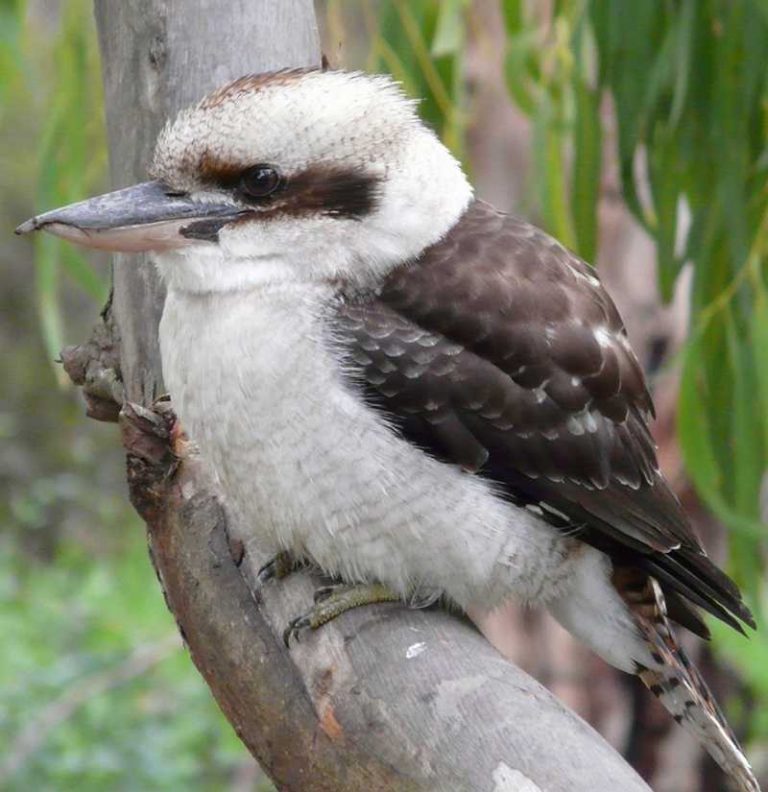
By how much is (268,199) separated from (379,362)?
0.20 metres

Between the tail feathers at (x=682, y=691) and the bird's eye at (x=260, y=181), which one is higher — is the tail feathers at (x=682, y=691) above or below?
below

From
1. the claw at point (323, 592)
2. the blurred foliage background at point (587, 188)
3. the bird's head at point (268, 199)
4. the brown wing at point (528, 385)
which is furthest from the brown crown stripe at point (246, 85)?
the claw at point (323, 592)

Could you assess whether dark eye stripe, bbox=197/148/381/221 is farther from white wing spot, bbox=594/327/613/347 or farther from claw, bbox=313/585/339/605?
claw, bbox=313/585/339/605

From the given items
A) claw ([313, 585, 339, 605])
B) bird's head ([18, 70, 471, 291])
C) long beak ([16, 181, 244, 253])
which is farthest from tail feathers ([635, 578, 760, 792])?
long beak ([16, 181, 244, 253])

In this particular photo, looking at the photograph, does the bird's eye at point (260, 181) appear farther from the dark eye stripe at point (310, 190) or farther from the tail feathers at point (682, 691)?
the tail feathers at point (682, 691)

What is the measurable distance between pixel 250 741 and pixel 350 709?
0.16m

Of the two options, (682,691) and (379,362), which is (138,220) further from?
(682,691)

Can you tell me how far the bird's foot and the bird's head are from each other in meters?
0.30

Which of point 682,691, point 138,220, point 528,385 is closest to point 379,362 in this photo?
point 528,385

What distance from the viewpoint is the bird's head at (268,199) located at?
149cm

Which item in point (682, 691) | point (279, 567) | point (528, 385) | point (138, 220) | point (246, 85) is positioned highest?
point (246, 85)

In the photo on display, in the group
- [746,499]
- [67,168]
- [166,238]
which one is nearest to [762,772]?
[746,499]

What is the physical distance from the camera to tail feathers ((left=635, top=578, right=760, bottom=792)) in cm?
163

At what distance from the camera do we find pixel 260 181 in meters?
1.52
